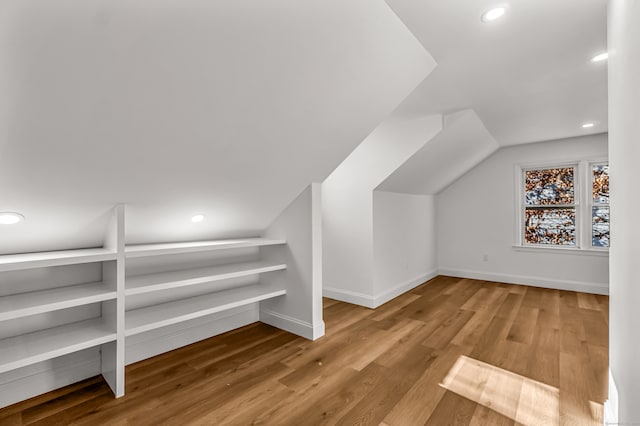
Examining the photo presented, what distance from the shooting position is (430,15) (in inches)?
66.7

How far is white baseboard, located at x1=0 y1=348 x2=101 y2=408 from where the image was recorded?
1865 mm

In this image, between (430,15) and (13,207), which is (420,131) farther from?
(13,207)

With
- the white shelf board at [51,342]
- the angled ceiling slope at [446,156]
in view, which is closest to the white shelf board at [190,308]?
the white shelf board at [51,342]

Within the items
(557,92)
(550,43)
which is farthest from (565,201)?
(550,43)

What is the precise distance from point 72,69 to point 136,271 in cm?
A: 167

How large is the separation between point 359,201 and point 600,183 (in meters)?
3.54

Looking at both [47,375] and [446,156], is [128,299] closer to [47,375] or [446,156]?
[47,375]

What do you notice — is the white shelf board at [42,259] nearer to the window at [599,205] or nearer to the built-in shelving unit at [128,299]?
the built-in shelving unit at [128,299]

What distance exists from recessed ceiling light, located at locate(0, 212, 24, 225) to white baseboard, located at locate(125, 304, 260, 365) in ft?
3.65

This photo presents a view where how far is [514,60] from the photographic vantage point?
7.31 ft

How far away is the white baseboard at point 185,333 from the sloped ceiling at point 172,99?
805 millimetres

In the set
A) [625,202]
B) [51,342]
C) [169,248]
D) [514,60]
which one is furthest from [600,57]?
[51,342]

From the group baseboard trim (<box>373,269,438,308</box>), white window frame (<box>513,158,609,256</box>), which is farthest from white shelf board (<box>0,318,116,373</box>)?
white window frame (<box>513,158,609,256</box>)

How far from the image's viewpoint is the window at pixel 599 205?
14.3ft
